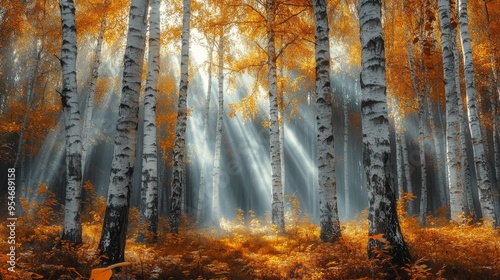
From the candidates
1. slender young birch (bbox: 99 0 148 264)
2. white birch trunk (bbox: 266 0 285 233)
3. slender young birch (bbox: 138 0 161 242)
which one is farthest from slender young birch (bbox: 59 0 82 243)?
white birch trunk (bbox: 266 0 285 233)

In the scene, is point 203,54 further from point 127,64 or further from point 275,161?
point 127,64

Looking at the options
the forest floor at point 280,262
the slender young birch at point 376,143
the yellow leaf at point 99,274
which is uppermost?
the slender young birch at point 376,143

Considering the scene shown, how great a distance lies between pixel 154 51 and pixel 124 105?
13.8ft

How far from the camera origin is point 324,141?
7.30 metres

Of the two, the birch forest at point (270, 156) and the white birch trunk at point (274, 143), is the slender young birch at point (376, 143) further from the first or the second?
the white birch trunk at point (274, 143)

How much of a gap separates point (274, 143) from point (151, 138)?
369 centimetres

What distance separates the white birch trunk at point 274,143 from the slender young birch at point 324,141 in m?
2.43

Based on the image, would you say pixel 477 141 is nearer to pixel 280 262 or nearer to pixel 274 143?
pixel 274 143

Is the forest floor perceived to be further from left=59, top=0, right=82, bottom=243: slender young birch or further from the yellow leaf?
the yellow leaf

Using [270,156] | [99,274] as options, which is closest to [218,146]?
[270,156]

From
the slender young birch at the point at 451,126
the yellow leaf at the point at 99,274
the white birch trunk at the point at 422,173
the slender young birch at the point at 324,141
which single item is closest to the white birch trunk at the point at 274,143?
the slender young birch at the point at 324,141

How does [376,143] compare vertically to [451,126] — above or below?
below

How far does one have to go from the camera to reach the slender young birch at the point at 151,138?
8328mm

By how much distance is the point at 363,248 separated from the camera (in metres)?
5.55
